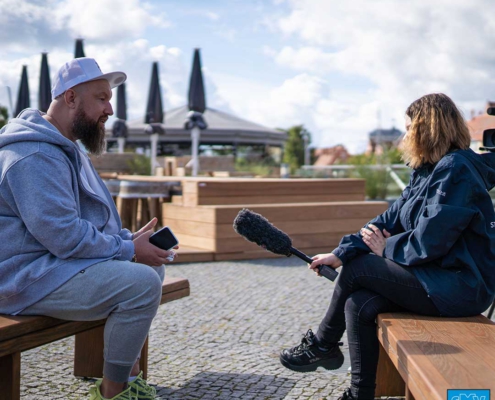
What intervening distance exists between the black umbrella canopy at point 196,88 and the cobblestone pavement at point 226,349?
28.5 feet

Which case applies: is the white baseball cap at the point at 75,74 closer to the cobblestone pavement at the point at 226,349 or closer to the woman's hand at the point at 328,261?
the woman's hand at the point at 328,261

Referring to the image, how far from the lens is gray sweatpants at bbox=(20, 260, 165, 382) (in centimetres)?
273

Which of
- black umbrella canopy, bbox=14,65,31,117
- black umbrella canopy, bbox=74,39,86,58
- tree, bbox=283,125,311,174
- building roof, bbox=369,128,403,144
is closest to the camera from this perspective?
black umbrella canopy, bbox=74,39,86,58

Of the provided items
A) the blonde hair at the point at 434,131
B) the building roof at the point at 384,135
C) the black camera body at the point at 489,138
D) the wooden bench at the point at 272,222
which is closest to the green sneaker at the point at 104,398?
the blonde hair at the point at 434,131

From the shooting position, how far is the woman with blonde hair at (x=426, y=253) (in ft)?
9.37

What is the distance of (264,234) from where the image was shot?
322 cm

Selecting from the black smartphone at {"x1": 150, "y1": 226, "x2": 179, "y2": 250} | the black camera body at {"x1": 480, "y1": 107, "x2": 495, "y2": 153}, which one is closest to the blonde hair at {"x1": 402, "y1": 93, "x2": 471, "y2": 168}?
the black camera body at {"x1": 480, "y1": 107, "x2": 495, "y2": 153}

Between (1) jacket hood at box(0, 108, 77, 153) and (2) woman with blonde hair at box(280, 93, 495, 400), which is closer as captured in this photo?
(1) jacket hood at box(0, 108, 77, 153)

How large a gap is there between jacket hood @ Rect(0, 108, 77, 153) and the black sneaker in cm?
148

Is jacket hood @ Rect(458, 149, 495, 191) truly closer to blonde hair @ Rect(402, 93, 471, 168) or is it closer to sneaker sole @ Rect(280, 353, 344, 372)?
blonde hair @ Rect(402, 93, 471, 168)

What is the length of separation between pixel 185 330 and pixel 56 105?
2.24m

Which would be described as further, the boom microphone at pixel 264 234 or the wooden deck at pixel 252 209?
the wooden deck at pixel 252 209

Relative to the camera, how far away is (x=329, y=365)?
3.29 metres

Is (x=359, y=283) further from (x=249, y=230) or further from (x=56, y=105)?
(x=56, y=105)
